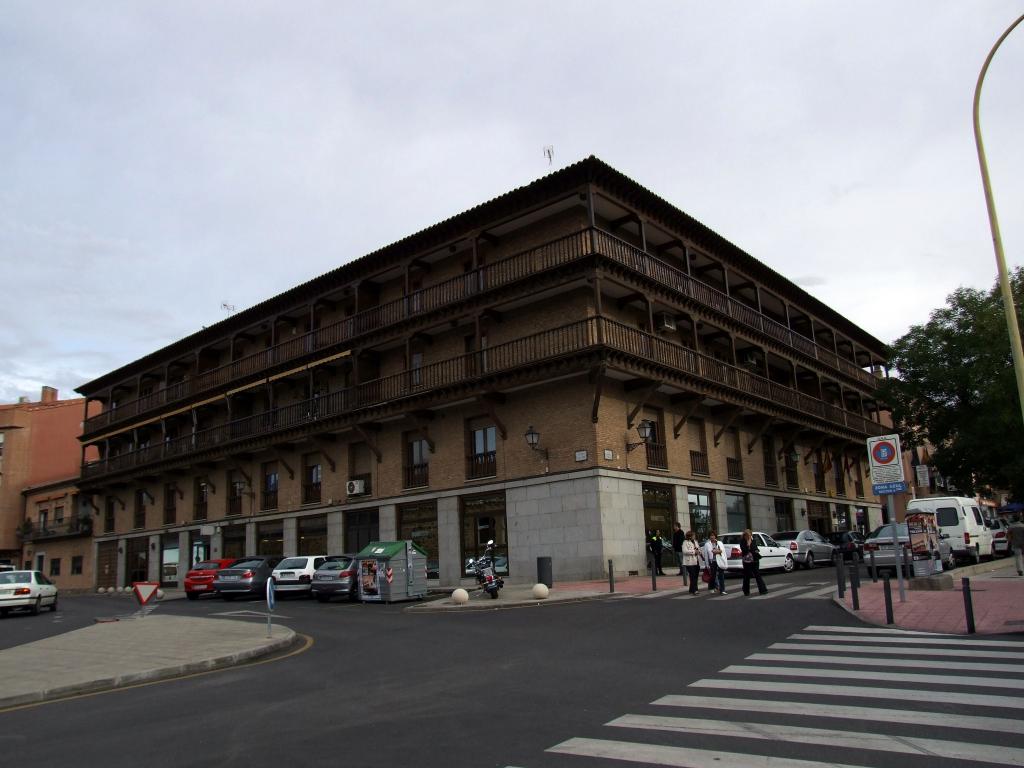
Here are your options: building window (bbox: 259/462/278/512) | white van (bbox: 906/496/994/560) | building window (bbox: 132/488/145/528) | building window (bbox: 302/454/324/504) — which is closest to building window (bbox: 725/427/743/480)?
white van (bbox: 906/496/994/560)

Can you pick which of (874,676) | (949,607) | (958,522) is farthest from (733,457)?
(874,676)

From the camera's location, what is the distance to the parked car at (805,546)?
28031 mm

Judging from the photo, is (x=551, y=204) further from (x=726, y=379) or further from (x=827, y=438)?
(x=827, y=438)

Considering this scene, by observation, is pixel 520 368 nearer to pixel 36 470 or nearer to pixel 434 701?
pixel 434 701

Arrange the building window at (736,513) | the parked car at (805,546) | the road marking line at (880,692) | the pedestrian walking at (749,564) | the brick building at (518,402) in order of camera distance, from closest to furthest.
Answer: the road marking line at (880,692), the pedestrian walking at (749,564), the brick building at (518,402), the parked car at (805,546), the building window at (736,513)

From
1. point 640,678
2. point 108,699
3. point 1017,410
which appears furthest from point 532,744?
point 1017,410

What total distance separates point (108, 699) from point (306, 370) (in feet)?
86.4

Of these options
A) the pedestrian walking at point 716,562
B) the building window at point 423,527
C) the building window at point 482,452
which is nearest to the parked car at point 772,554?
the pedestrian walking at point 716,562

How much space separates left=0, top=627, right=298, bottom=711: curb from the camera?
9578 mm

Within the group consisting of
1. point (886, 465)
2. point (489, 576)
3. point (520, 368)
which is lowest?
point (489, 576)

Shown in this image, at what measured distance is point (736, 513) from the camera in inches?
1283

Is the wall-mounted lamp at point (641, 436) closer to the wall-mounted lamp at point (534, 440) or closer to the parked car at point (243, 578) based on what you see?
the wall-mounted lamp at point (534, 440)

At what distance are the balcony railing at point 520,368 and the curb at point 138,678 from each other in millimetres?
14588

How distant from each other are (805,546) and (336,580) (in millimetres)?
16332
